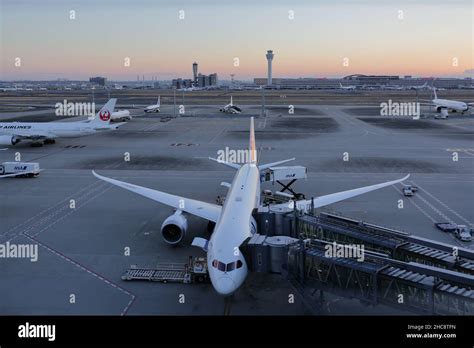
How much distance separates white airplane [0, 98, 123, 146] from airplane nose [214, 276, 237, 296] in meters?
53.4

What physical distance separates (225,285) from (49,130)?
187ft

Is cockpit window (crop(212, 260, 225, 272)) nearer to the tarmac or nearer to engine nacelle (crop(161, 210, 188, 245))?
the tarmac

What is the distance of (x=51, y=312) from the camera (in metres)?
21.0

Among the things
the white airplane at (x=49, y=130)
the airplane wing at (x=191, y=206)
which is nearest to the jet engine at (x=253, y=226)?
the airplane wing at (x=191, y=206)

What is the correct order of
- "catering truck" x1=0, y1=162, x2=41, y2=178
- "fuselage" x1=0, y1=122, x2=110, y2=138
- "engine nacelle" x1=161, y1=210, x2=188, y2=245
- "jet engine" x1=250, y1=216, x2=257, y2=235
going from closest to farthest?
"jet engine" x1=250, y1=216, x2=257, y2=235, "engine nacelle" x1=161, y1=210, x2=188, y2=245, "catering truck" x1=0, y1=162, x2=41, y2=178, "fuselage" x1=0, y1=122, x2=110, y2=138

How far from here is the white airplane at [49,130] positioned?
222 ft

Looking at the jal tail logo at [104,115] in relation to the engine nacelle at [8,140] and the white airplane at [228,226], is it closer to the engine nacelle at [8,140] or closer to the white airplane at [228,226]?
the engine nacelle at [8,140]

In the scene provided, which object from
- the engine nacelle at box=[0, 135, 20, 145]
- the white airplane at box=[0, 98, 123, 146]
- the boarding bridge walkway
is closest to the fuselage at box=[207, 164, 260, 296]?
the boarding bridge walkway

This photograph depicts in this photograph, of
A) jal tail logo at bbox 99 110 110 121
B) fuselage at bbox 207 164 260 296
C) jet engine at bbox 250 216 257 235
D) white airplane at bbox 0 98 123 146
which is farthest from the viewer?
jal tail logo at bbox 99 110 110 121

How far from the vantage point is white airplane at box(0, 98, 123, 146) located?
6775 centimetres

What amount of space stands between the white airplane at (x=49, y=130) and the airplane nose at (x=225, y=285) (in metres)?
53.4
